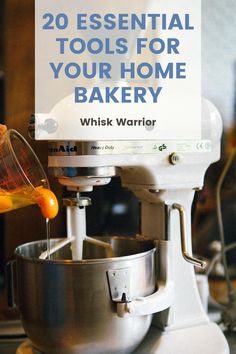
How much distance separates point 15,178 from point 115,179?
1.06 feet

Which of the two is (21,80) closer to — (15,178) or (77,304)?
(15,178)

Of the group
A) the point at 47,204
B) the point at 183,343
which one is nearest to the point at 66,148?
the point at 47,204

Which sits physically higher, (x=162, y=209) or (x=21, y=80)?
(x=21, y=80)

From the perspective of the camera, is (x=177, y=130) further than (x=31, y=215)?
No

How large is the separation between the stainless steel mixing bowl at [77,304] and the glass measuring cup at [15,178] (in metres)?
0.07

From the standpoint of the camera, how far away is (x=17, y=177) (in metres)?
0.64

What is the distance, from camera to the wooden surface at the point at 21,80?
88 centimetres

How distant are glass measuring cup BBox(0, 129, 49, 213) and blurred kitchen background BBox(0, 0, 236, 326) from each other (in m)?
0.16

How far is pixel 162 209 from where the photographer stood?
717mm

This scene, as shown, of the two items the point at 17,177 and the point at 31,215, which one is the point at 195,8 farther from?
the point at 31,215

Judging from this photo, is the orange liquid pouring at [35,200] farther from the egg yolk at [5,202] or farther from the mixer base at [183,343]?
the mixer base at [183,343]

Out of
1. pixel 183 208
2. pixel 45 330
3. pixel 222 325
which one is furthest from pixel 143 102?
pixel 222 325

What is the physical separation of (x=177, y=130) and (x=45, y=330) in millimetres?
307

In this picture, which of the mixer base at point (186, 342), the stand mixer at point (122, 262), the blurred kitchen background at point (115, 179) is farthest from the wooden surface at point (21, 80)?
the mixer base at point (186, 342)
